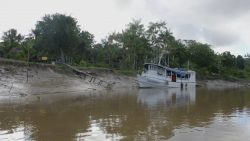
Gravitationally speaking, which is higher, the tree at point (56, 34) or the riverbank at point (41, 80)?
the tree at point (56, 34)

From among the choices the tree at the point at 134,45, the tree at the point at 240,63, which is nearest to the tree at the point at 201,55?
the tree at the point at 134,45

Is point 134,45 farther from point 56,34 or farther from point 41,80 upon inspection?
point 41,80

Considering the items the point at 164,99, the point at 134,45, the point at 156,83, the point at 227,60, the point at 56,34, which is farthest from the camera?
the point at 227,60

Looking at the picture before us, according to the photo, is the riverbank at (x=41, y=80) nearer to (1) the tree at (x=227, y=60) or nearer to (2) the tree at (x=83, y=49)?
(2) the tree at (x=83, y=49)

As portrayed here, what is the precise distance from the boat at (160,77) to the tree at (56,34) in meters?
12.2

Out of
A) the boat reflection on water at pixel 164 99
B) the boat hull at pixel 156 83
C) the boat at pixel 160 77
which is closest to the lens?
the boat reflection on water at pixel 164 99

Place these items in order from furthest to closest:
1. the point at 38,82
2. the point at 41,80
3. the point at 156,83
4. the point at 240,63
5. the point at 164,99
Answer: the point at 240,63, the point at 156,83, the point at 41,80, the point at 38,82, the point at 164,99

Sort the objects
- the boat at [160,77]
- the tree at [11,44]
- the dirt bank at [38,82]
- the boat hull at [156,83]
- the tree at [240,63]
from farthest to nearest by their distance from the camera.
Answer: the tree at [240,63], the tree at [11,44], the boat at [160,77], the boat hull at [156,83], the dirt bank at [38,82]

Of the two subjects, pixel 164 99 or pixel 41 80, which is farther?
pixel 41 80

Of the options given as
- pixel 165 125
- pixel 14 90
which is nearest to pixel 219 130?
pixel 165 125

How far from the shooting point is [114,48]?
269ft

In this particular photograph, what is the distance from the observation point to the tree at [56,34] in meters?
54.9

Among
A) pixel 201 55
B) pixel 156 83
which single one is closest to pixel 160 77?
pixel 156 83

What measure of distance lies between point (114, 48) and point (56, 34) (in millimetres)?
27724
